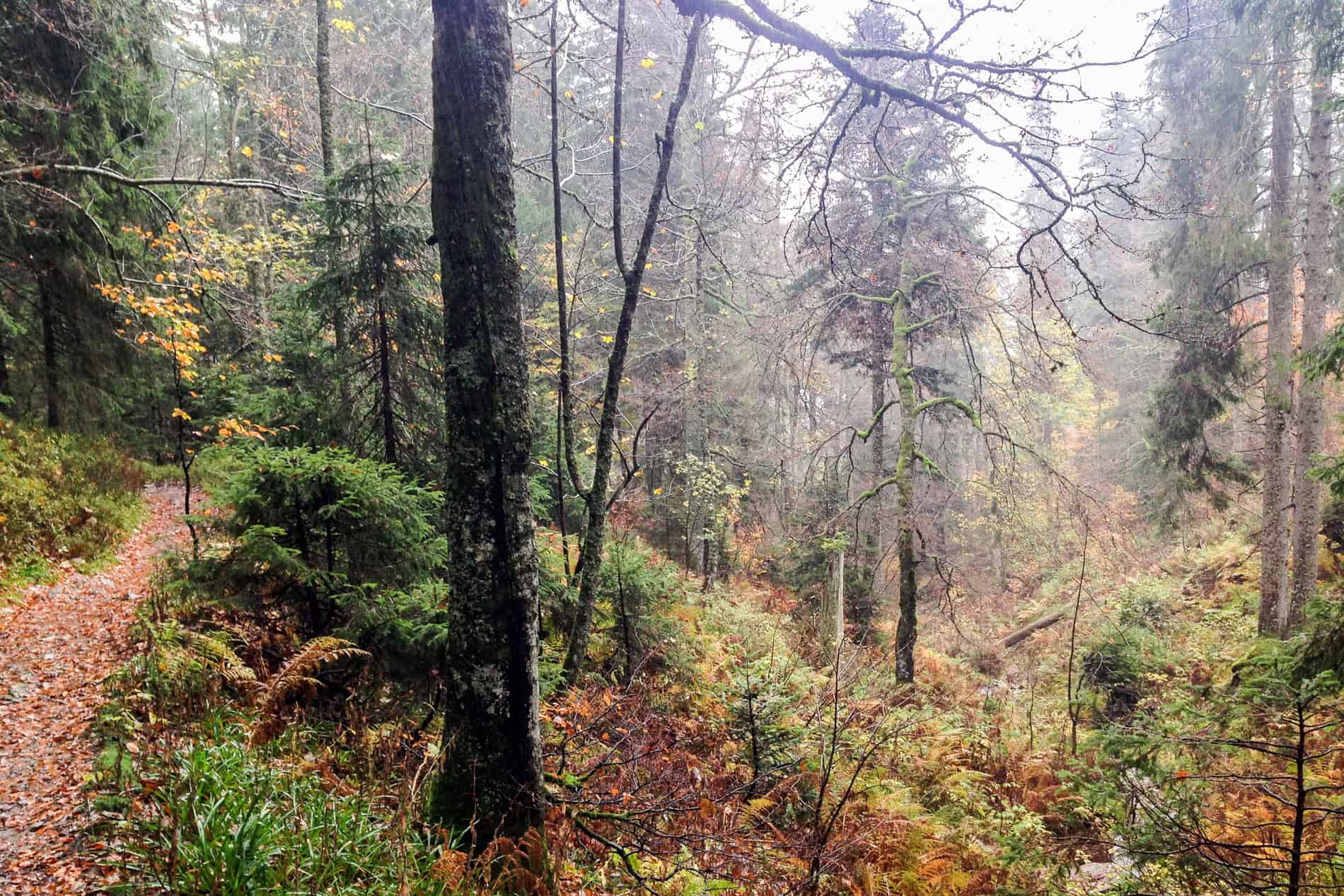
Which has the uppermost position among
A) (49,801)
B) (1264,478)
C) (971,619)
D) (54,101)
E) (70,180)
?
(54,101)

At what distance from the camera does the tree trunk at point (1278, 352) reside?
10.4 m

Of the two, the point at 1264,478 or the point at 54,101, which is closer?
the point at 54,101

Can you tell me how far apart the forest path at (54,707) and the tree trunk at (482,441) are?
5.86ft

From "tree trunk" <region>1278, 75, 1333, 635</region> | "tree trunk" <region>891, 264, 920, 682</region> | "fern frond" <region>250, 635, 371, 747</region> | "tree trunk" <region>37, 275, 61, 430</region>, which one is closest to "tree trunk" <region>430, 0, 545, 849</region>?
"fern frond" <region>250, 635, 371, 747</region>

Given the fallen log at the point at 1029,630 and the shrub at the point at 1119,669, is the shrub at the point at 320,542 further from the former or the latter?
the fallen log at the point at 1029,630

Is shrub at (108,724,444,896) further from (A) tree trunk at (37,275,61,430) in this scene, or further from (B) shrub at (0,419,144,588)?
(A) tree trunk at (37,275,61,430)

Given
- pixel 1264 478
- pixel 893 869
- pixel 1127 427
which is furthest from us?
pixel 1127 427

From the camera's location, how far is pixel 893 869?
529 cm

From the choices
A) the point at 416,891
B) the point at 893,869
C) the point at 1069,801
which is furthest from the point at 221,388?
the point at 1069,801

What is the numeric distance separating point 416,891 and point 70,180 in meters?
13.7

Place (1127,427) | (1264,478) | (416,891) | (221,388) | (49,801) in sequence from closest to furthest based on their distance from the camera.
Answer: (416,891)
(49,801)
(1264,478)
(221,388)
(1127,427)

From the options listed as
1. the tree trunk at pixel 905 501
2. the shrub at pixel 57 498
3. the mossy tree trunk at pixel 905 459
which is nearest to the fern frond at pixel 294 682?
the shrub at pixel 57 498

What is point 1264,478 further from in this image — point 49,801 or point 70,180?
point 70,180

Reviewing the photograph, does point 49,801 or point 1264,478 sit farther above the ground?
point 1264,478
